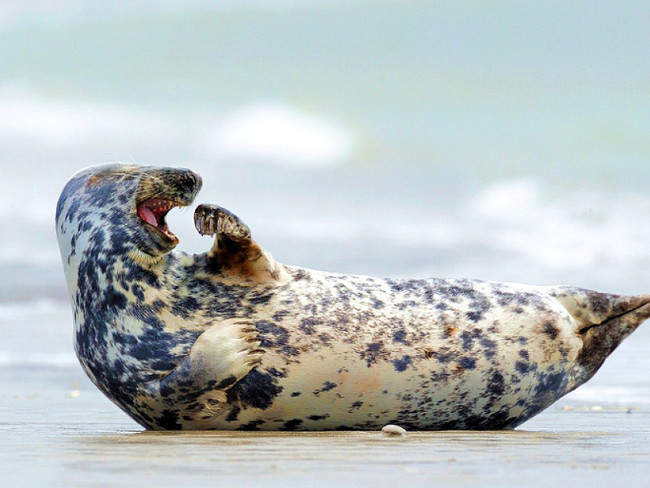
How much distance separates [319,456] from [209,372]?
1.30m

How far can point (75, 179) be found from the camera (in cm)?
655

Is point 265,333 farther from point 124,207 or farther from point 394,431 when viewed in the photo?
point 124,207

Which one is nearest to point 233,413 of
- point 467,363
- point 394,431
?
point 394,431

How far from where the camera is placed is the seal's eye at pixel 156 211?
6328 mm

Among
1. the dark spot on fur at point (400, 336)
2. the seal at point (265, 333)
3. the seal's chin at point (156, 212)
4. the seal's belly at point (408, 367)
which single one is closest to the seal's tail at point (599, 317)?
the seal at point (265, 333)

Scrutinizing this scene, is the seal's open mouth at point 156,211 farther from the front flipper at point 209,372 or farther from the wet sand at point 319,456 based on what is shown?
the wet sand at point 319,456

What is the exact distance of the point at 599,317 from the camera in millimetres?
6727

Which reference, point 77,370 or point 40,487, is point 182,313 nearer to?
point 40,487

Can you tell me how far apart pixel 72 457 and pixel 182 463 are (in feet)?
1.62

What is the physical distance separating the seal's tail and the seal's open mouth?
2.10 meters

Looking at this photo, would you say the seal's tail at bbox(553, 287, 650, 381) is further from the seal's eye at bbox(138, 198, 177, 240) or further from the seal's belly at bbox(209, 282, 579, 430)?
the seal's eye at bbox(138, 198, 177, 240)

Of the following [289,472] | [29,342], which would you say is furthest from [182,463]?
[29,342]

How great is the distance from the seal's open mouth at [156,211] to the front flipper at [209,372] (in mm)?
755

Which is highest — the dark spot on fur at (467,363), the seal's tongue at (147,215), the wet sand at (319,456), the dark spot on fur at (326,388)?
the seal's tongue at (147,215)
